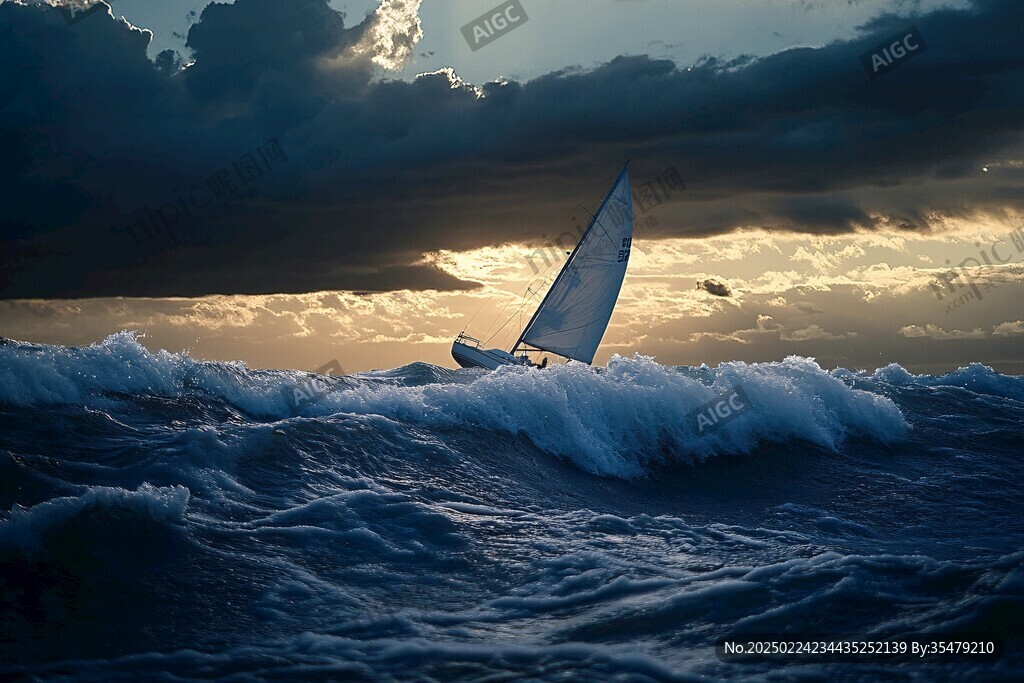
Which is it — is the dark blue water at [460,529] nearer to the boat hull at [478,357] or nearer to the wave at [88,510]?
the wave at [88,510]

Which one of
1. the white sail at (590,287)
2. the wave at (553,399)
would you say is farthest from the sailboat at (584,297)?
the wave at (553,399)

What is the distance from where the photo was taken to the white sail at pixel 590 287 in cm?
3600

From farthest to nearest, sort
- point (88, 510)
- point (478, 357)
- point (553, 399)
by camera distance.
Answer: point (478, 357)
point (553, 399)
point (88, 510)

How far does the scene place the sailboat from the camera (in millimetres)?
36031

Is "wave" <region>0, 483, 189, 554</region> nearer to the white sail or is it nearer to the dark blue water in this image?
the dark blue water

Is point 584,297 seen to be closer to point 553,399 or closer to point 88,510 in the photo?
point 553,399

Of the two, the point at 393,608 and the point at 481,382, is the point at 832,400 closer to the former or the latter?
the point at 481,382

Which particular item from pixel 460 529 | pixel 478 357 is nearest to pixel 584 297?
Answer: pixel 478 357

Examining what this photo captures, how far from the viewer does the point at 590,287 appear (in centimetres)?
3697

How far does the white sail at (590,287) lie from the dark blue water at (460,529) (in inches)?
631

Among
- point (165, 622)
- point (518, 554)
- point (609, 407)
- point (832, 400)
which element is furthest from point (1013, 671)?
Answer: point (832, 400)

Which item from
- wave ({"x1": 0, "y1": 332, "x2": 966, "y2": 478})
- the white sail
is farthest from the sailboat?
wave ({"x1": 0, "y1": 332, "x2": 966, "y2": 478})

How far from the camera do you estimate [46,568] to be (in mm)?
8508

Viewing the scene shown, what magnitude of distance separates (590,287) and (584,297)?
568mm
